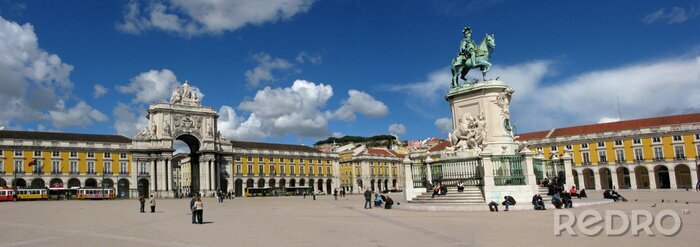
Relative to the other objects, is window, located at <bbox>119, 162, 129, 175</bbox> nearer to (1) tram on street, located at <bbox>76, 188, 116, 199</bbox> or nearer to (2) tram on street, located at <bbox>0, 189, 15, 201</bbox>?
(1) tram on street, located at <bbox>76, 188, 116, 199</bbox>

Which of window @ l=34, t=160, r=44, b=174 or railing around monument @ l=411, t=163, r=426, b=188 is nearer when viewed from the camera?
railing around monument @ l=411, t=163, r=426, b=188

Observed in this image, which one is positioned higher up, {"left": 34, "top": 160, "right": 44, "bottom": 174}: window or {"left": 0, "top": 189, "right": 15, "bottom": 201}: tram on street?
{"left": 34, "top": 160, "right": 44, "bottom": 174}: window

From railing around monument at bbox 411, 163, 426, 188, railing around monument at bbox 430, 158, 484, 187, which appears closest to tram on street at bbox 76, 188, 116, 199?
railing around monument at bbox 411, 163, 426, 188

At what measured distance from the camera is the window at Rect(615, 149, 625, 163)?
70125 millimetres

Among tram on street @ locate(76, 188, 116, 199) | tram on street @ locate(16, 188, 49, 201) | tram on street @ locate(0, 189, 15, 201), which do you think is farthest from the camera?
tram on street @ locate(76, 188, 116, 199)

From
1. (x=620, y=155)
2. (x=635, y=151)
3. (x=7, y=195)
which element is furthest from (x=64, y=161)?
(x=635, y=151)

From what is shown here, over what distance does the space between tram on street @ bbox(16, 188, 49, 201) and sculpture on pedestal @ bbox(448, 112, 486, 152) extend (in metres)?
49.6

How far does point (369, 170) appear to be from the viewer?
10112cm

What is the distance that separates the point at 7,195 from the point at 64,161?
715 inches

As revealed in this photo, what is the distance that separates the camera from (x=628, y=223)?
44.4 ft

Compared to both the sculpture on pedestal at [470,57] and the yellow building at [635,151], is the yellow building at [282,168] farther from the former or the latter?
the sculpture on pedestal at [470,57]

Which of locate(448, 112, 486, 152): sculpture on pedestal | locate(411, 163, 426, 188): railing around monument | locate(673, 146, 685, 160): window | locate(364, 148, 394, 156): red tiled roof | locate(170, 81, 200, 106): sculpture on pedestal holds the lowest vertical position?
locate(411, 163, 426, 188): railing around monument

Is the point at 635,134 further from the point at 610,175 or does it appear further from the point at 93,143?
the point at 93,143

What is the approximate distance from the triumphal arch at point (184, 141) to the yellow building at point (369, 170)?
26.7 m
